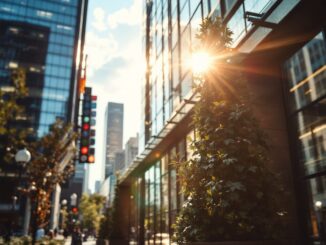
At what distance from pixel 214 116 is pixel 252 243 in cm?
268

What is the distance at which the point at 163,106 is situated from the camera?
21453 mm

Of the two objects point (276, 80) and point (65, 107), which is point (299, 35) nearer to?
point (276, 80)

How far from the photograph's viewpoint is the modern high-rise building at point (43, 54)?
7419 centimetres

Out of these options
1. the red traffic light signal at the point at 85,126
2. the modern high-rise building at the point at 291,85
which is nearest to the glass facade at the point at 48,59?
the red traffic light signal at the point at 85,126

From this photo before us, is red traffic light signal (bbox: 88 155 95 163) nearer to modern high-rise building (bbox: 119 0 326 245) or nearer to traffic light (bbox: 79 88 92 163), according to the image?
traffic light (bbox: 79 88 92 163)

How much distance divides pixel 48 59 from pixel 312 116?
78.2 metres

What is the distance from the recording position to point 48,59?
258 ft

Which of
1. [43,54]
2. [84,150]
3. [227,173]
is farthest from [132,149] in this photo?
[227,173]

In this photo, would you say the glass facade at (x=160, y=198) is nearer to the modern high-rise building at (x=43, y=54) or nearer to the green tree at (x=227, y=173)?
the green tree at (x=227, y=173)

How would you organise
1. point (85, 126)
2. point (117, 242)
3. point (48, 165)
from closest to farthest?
point (48, 165) → point (117, 242) → point (85, 126)

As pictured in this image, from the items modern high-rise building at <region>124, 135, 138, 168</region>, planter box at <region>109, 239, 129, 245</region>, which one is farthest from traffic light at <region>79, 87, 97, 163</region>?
modern high-rise building at <region>124, 135, 138, 168</region>

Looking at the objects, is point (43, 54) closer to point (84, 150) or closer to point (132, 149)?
point (132, 149)

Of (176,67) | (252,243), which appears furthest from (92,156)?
(252,243)

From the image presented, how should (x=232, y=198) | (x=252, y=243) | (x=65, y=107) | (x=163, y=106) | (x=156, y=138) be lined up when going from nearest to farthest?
(x=252, y=243), (x=232, y=198), (x=156, y=138), (x=163, y=106), (x=65, y=107)
